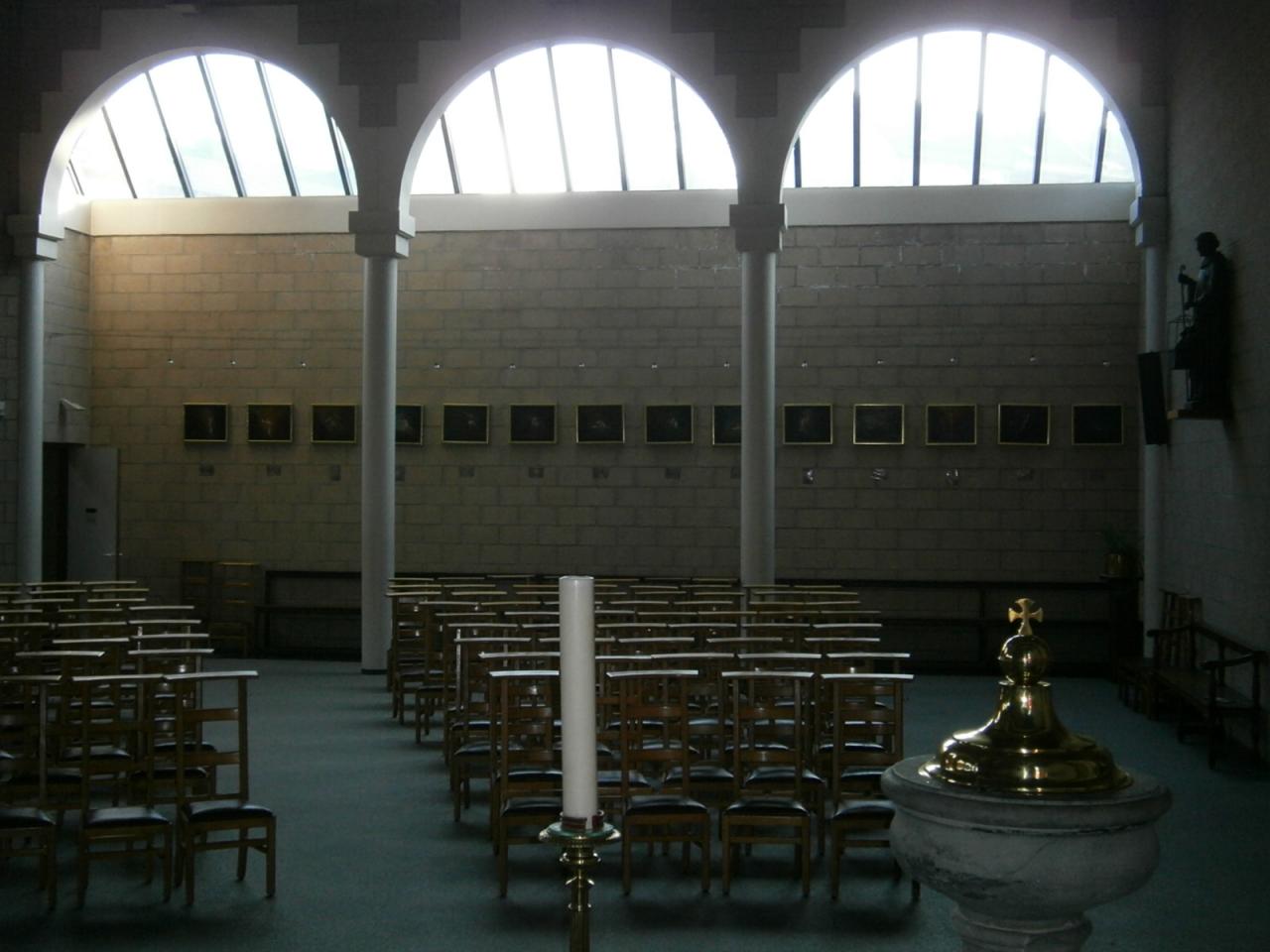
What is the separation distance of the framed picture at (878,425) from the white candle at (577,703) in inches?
547

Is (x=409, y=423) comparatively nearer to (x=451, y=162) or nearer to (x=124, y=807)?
(x=451, y=162)

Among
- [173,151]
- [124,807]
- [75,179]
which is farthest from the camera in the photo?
[75,179]

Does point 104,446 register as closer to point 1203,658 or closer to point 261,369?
point 261,369

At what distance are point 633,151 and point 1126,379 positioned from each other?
21.1ft

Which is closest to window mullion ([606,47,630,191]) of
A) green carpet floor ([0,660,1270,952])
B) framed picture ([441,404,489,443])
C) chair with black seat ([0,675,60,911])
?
framed picture ([441,404,489,443])

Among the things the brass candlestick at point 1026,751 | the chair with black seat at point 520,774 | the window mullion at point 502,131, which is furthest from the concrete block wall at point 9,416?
the brass candlestick at point 1026,751

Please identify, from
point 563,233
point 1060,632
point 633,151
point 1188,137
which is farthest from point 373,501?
point 1188,137

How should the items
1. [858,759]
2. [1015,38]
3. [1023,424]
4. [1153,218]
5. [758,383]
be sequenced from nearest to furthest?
[858,759] < [1153,218] < [758,383] < [1015,38] < [1023,424]

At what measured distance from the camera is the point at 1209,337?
11.7 meters

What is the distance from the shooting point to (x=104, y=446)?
17406mm

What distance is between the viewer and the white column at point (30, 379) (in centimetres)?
1552

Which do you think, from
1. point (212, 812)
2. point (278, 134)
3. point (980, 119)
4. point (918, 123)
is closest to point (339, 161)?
point (278, 134)

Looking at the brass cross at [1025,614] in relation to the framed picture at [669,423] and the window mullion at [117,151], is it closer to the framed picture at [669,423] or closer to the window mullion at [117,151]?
the framed picture at [669,423]

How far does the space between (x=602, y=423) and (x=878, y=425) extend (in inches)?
129
